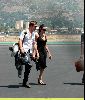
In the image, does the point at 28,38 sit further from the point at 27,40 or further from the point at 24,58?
the point at 24,58

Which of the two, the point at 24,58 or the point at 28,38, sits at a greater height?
the point at 28,38

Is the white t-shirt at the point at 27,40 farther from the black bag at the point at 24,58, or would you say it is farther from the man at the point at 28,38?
the black bag at the point at 24,58

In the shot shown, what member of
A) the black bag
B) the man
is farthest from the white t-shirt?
the black bag

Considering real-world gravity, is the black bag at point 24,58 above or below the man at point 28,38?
below

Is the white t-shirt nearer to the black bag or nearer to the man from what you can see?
the man

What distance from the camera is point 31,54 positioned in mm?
9406

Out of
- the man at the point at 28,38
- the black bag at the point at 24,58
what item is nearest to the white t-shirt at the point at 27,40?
the man at the point at 28,38

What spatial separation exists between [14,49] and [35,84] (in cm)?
121

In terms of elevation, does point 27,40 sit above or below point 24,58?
above

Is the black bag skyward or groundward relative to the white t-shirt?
groundward

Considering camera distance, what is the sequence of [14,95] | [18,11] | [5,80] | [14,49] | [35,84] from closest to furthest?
[14,95] → [14,49] → [35,84] → [5,80] → [18,11]

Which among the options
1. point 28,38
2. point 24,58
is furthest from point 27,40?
point 24,58

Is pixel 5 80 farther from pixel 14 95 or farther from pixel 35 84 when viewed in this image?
pixel 14 95

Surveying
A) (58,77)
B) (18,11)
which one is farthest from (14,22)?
(58,77)
